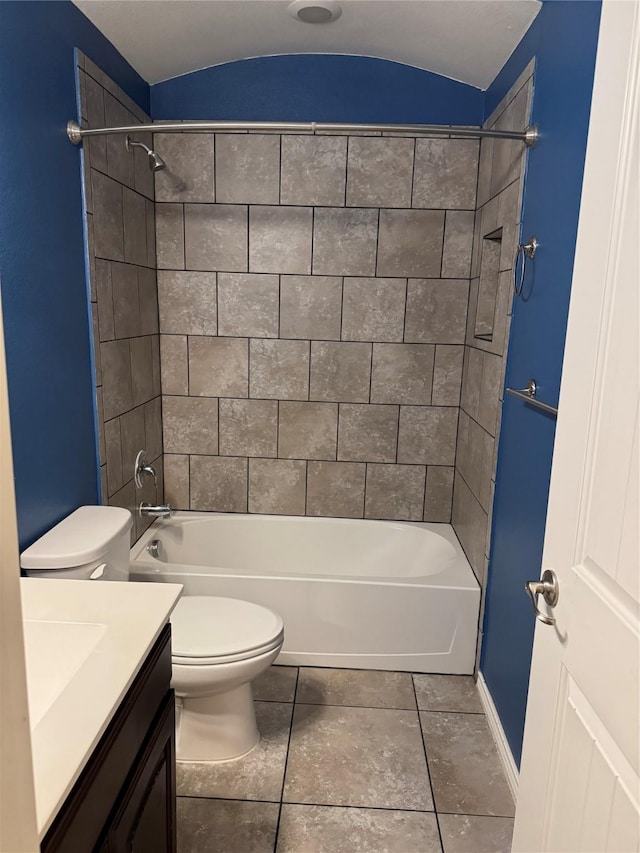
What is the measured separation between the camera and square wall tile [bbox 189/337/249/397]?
305cm

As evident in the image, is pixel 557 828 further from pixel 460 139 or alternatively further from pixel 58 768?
pixel 460 139

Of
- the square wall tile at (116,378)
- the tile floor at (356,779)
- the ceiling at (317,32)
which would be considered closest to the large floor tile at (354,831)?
the tile floor at (356,779)

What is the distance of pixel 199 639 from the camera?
198cm

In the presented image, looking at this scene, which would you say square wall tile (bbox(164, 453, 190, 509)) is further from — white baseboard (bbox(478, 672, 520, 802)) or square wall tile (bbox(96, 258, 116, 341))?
white baseboard (bbox(478, 672, 520, 802))

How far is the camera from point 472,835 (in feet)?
5.95

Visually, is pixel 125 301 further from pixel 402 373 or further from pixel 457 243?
pixel 457 243

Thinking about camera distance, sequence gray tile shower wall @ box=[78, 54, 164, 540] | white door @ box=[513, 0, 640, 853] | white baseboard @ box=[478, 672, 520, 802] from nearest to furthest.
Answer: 1. white door @ box=[513, 0, 640, 853]
2. white baseboard @ box=[478, 672, 520, 802]
3. gray tile shower wall @ box=[78, 54, 164, 540]

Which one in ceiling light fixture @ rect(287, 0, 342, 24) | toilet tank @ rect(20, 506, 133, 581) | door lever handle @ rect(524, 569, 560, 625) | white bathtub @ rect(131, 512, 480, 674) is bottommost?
white bathtub @ rect(131, 512, 480, 674)

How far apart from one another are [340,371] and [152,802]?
2121 millimetres

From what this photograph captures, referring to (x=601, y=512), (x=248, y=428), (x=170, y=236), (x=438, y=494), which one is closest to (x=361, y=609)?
(x=438, y=494)

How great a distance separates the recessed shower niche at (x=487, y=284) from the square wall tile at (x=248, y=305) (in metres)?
0.95

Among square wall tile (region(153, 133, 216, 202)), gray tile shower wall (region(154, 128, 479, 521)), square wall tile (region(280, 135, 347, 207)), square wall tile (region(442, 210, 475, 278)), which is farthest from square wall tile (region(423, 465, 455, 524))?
square wall tile (region(153, 133, 216, 202))

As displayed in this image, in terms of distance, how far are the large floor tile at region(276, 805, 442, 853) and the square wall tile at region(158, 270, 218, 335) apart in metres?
2.08

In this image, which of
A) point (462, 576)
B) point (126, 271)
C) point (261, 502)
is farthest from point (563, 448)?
point (261, 502)
